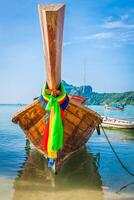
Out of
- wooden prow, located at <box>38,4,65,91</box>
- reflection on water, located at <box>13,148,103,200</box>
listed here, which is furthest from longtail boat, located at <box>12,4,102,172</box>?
reflection on water, located at <box>13,148,103,200</box>

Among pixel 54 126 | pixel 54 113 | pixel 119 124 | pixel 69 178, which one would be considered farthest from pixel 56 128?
pixel 119 124

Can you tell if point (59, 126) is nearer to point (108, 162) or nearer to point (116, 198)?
point (116, 198)

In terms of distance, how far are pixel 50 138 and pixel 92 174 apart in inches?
167

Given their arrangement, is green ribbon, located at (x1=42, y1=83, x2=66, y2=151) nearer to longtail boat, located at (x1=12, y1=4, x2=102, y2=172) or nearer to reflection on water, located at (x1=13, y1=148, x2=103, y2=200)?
longtail boat, located at (x1=12, y1=4, x2=102, y2=172)

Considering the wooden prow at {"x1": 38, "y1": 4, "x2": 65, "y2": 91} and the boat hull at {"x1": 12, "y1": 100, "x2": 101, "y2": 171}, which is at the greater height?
the wooden prow at {"x1": 38, "y1": 4, "x2": 65, "y2": 91}

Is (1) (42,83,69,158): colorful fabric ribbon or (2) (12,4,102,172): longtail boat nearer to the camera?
(2) (12,4,102,172): longtail boat

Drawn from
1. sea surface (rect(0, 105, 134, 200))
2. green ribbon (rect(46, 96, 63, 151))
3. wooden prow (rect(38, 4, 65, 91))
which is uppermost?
wooden prow (rect(38, 4, 65, 91))

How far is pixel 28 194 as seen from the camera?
32.1ft

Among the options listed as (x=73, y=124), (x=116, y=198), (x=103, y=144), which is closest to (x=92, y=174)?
(x=73, y=124)

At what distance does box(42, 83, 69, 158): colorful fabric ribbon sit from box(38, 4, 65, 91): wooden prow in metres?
1.01

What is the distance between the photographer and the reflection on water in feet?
32.2

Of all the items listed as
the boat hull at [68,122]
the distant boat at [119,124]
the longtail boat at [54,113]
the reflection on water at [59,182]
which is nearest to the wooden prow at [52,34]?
the longtail boat at [54,113]

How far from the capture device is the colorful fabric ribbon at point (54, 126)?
8680 millimetres

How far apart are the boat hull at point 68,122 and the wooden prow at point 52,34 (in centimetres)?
368
